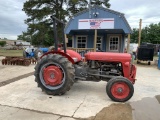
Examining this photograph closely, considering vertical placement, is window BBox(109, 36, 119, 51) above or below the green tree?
below

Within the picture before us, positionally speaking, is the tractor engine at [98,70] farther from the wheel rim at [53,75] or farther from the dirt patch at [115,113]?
the dirt patch at [115,113]

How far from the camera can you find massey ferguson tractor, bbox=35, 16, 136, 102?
3973 millimetres

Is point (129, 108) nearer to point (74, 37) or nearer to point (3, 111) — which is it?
point (3, 111)

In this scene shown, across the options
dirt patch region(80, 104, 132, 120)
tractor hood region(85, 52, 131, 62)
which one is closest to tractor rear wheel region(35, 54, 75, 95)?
tractor hood region(85, 52, 131, 62)

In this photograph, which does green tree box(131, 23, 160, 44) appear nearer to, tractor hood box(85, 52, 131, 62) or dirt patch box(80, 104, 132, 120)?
tractor hood box(85, 52, 131, 62)

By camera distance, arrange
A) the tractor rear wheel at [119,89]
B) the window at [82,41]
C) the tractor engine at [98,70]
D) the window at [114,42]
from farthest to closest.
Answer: the window at [82,41], the window at [114,42], the tractor engine at [98,70], the tractor rear wheel at [119,89]

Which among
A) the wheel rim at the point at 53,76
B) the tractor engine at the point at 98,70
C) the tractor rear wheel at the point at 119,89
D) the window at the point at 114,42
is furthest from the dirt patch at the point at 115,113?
the window at the point at 114,42

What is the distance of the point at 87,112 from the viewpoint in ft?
11.0

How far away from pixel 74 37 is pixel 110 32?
9.11 ft

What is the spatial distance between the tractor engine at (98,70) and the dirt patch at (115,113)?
3.26ft

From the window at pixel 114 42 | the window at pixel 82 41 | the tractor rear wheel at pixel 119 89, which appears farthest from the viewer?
the window at pixel 82 41

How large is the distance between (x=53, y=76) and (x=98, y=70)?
A: 3.92ft

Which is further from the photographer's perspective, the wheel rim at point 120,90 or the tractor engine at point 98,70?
the tractor engine at point 98,70

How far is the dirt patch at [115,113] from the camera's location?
3.14 m
